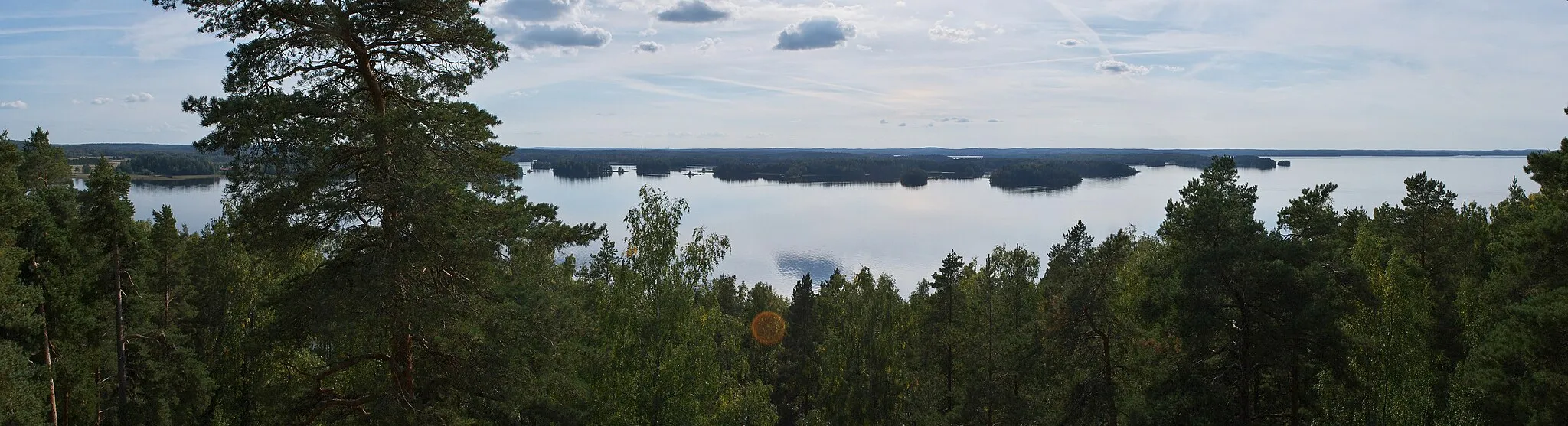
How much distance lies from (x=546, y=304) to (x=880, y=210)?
73793mm

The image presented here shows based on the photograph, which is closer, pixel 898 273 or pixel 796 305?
pixel 796 305

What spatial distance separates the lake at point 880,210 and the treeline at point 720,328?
18.0 m

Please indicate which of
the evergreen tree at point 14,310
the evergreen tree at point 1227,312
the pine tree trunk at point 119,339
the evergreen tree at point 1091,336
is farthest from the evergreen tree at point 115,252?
the evergreen tree at point 1227,312

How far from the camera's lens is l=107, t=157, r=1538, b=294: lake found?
51594 mm

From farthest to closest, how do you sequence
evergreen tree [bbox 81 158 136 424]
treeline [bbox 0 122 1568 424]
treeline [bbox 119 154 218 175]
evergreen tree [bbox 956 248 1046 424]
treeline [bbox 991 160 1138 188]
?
treeline [bbox 991 160 1138 188], treeline [bbox 119 154 218 175], evergreen tree [bbox 956 248 1046 424], evergreen tree [bbox 81 158 136 424], treeline [bbox 0 122 1568 424]

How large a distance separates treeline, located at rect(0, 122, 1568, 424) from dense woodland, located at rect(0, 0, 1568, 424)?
5 centimetres

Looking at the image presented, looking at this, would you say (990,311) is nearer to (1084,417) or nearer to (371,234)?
(1084,417)

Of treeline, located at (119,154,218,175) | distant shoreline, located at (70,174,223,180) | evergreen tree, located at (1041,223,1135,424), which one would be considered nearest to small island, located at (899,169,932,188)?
distant shoreline, located at (70,174,223,180)

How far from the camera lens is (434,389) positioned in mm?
8203

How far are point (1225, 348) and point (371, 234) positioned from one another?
907 cm

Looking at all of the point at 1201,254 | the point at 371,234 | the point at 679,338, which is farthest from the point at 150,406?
the point at 1201,254

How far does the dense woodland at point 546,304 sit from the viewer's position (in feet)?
23.6

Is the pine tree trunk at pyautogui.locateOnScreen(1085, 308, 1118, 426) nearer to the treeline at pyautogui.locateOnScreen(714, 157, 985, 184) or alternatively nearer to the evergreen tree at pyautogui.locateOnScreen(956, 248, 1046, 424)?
the evergreen tree at pyautogui.locateOnScreen(956, 248, 1046, 424)

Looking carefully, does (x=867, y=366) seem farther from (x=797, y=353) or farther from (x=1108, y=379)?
(x=797, y=353)
